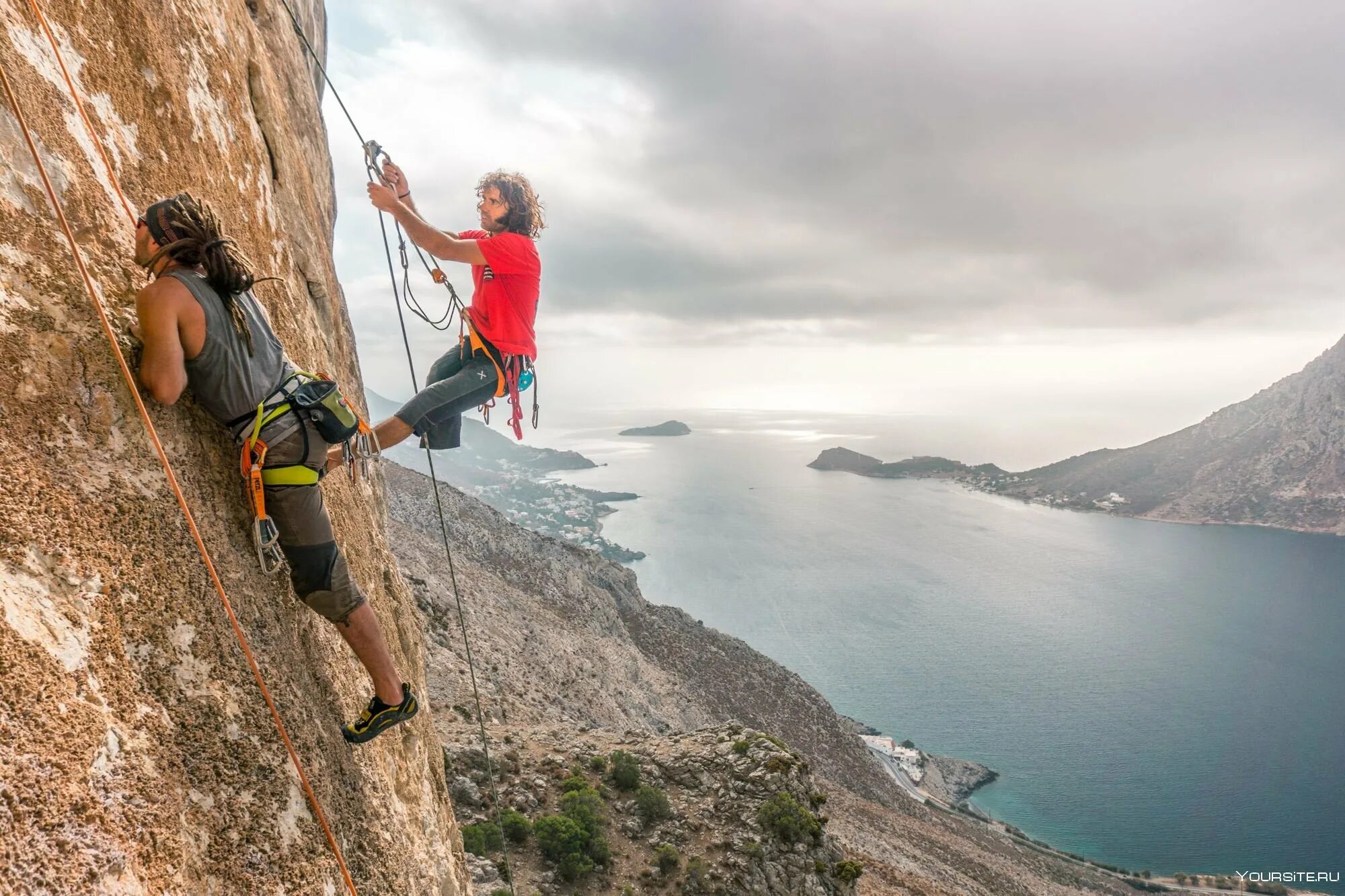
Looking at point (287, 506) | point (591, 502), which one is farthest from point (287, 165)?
point (591, 502)

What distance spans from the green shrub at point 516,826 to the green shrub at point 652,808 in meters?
3.26

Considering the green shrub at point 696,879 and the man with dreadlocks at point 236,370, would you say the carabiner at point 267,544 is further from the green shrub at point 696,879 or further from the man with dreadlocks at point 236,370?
the green shrub at point 696,879

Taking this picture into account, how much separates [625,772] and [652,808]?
50.4 inches

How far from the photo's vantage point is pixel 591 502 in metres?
171

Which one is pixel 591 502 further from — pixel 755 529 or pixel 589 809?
pixel 589 809

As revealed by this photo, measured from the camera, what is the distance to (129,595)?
261cm

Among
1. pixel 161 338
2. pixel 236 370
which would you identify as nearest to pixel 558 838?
pixel 236 370

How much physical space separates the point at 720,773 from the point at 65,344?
19847 mm

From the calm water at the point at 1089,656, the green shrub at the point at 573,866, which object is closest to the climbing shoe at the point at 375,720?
the green shrub at the point at 573,866

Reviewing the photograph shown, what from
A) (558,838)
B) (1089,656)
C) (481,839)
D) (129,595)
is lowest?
(1089,656)

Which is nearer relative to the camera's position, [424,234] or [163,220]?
[163,220]

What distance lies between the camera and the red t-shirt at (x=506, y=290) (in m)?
4.90

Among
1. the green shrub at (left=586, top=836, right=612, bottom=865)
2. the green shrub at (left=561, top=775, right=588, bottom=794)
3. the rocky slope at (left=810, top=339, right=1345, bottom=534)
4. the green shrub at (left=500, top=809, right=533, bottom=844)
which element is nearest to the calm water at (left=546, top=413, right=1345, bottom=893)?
the rocky slope at (left=810, top=339, right=1345, bottom=534)

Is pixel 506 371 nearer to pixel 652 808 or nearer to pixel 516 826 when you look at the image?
pixel 516 826
